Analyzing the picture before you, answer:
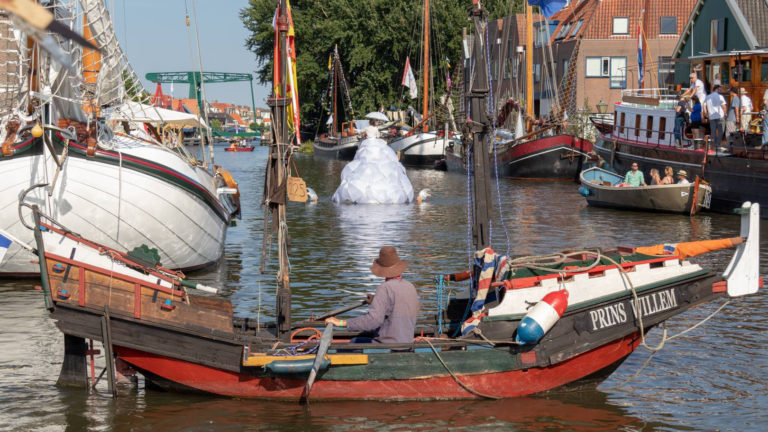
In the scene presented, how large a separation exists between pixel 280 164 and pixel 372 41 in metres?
65.7

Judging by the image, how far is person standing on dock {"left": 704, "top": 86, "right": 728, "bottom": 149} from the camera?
2789 centimetres

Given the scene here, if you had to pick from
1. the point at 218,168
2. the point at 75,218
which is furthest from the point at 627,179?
the point at 75,218

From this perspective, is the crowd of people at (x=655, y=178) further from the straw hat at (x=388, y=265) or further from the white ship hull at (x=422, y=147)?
the white ship hull at (x=422, y=147)

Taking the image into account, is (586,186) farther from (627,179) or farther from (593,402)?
(593,402)

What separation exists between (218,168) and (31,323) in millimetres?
8256

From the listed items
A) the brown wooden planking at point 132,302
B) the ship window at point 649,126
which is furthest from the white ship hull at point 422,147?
the brown wooden planking at point 132,302

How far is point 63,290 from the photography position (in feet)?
33.4

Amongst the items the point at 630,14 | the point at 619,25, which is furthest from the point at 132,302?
the point at 630,14

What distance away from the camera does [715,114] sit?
28.3 meters

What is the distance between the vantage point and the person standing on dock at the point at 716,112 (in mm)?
27891

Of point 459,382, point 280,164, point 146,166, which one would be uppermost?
point 280,164

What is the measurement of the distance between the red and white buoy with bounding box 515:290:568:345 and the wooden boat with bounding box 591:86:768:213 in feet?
63.0

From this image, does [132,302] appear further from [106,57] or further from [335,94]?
[335,94]

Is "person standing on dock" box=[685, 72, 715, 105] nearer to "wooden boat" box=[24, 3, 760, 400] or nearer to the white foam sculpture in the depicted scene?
the white foam sculpture
